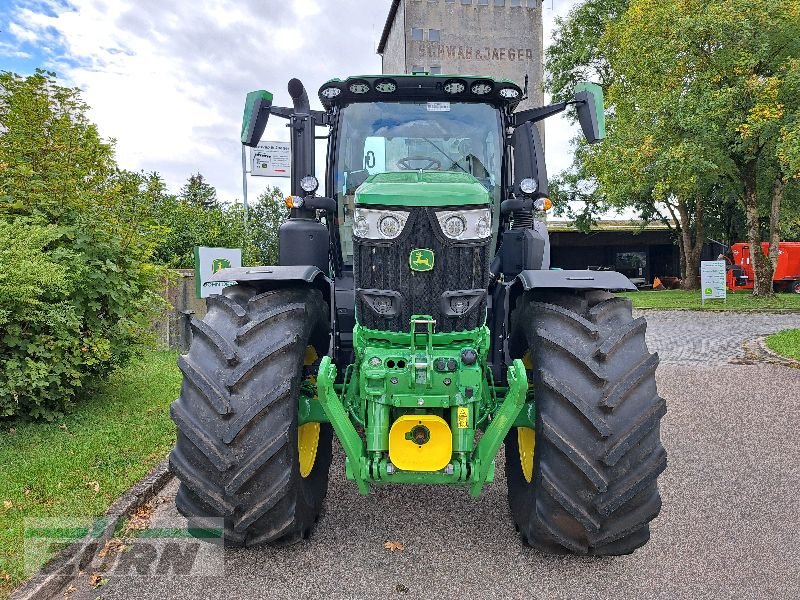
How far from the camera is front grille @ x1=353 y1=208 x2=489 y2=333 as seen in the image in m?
3.15

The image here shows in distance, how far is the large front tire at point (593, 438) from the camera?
9.75 feet

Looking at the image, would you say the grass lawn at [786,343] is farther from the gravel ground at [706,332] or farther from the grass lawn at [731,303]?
the grass lawn at [731,303]

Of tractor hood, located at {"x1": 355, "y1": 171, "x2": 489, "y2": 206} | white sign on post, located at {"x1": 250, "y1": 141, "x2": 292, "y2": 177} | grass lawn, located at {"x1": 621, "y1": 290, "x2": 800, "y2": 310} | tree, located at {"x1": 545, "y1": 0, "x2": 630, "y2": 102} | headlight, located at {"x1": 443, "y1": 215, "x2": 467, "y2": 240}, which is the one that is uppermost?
tree, located at {"x1": 545, "y1": 0, "x2": 630, "y2": 102}

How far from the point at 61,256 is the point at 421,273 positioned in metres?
4.11

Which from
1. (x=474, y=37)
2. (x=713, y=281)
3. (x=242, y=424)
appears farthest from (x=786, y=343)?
(x=474, y=37)

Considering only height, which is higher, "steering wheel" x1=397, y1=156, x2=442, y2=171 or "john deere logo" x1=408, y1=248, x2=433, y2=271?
"steering wheel" x1=397, y1=156, x2=442, y2=171

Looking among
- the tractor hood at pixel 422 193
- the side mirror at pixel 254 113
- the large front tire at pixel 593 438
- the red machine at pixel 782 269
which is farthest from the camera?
the red machine at pixel 782 269

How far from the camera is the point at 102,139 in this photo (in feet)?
21.9

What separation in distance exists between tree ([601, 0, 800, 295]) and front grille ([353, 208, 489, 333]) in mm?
14677

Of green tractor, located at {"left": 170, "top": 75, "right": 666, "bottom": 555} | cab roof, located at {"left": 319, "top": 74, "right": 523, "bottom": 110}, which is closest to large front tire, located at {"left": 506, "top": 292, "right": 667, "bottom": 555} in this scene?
green tractor, located at {"left": 170, "top": 75, "right": 666, "bottom": 555}

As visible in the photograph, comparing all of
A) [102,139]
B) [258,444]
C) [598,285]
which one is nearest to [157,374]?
[102,139]

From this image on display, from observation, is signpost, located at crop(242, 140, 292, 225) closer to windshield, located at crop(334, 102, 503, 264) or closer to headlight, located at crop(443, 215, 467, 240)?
windshield, located at crop(334, 102, 503, 264)

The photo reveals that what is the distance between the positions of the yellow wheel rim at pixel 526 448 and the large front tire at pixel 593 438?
401 mm

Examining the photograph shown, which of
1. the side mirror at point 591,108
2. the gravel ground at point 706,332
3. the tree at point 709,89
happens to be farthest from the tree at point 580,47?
the side mirror at point 591,108
